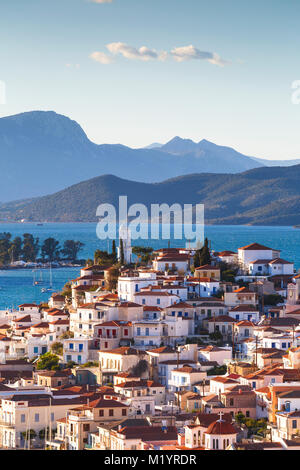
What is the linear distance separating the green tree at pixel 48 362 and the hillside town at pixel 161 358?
3cm

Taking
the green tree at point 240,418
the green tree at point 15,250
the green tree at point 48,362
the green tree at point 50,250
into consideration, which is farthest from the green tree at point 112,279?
the green tree at point 15,250

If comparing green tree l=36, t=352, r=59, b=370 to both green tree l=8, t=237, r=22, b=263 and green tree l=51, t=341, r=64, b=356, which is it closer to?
green tree l=51, t=341, r=64, b=356

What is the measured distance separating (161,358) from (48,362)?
333 centimetres

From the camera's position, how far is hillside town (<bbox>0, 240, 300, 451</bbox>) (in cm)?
2036

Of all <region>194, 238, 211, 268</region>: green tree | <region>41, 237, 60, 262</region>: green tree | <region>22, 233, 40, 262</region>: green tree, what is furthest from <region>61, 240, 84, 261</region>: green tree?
<region>194, 238, 211, 268</region>: green tree

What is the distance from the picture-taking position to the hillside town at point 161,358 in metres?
20.4

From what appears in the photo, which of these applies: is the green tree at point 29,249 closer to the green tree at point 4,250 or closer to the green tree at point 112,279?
the green tree at point 4,250

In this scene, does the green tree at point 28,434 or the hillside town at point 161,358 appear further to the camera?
the green tree at point 28,434

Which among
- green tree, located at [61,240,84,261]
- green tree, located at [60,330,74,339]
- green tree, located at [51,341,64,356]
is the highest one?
green tree, located at [61,240,84,261]

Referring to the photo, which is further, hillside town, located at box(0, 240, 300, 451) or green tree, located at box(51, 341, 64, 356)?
green tree, located at box(51, 341, 64, 356)

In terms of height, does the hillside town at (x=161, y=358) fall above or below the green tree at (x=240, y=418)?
above

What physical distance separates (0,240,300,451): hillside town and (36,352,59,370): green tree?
1.3 inches

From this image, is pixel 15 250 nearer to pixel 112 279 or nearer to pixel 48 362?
pixel 112 279

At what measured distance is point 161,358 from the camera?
89.7ft
